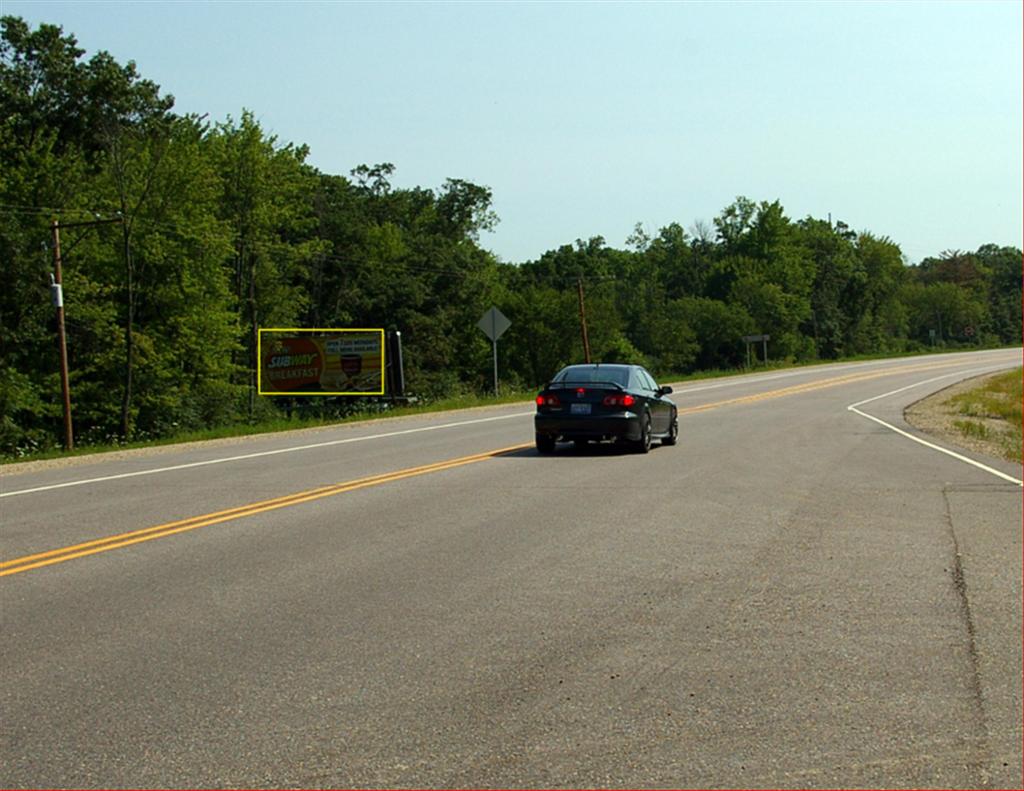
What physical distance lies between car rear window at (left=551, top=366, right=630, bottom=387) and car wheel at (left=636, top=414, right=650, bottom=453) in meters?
0.70

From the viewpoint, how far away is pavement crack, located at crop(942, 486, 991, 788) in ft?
15.8

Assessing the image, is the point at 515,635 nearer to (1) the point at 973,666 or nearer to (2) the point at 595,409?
(1) the point at 973,666

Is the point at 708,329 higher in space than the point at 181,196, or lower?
lower

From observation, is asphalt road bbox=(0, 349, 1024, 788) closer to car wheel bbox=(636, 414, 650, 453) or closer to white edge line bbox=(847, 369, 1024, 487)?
white edge line bbox=(847, 369, 1024, 487)

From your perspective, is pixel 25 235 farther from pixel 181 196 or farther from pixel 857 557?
pixel 857 557

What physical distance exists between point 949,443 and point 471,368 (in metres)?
63.9

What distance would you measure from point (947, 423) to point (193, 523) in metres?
21.8

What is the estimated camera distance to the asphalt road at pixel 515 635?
4.95m

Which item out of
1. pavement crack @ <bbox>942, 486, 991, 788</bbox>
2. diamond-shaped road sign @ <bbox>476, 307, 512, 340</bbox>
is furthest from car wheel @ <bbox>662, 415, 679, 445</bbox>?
diamond-shaped road sign @ <bbox>476, 307, 512, 340</bbox>

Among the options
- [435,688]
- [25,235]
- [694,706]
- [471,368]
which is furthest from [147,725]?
[471,368]

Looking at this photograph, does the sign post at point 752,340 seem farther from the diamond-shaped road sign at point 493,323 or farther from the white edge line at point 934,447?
the white edge line at point 934,447

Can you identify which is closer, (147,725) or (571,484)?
(147,725)

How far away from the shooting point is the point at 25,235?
46250 millimetres

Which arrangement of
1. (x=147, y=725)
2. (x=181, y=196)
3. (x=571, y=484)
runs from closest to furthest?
(x=147, y=725)
(x=571, y=484)
(x=181, y=196)
